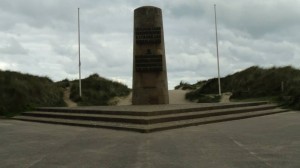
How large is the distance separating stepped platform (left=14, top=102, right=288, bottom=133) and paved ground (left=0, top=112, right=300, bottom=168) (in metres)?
0.82

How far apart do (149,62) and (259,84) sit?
12557 millimetres

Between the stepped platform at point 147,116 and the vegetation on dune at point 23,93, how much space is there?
2305mm

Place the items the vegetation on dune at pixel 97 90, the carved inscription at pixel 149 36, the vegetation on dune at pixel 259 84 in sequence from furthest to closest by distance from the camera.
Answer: the vegetation on dune at pixel 97 90
the vegetation on dune at pixel 259 84
the carved inscription at pixel 149 36

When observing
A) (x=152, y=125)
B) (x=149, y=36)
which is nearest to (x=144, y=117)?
(x=152, y=125)

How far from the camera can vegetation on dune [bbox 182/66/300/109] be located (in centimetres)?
2280

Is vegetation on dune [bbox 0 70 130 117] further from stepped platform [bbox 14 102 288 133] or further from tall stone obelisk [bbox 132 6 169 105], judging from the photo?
tall stone obelisk [bbox 132 6 169 105]

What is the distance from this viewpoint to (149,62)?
17016mm

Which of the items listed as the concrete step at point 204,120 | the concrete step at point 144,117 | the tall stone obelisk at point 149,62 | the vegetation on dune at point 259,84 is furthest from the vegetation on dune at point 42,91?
the concrete step at point 204,120

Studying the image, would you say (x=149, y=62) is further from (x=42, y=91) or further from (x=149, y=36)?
(x=42, y=91)

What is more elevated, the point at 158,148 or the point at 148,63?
the point at 148,63

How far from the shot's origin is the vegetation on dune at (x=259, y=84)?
22798 mm

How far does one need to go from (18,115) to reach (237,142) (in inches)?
478

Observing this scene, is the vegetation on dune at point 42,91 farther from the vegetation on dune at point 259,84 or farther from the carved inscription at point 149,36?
the vegetation on dune at point 259,84

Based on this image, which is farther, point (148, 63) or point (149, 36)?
point (149, 36)
